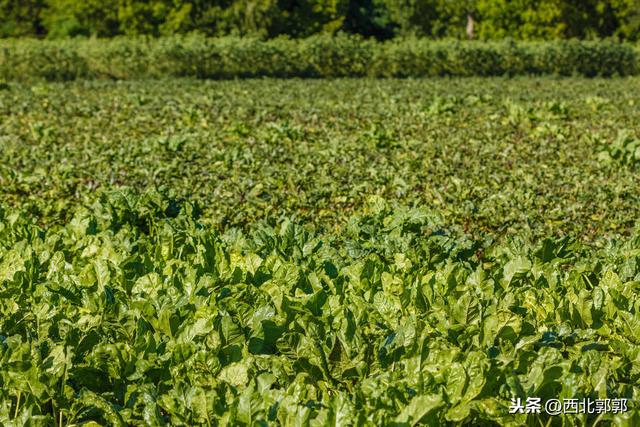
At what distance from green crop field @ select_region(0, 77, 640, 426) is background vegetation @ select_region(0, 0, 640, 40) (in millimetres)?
26412

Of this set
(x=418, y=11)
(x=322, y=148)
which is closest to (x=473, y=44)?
(x=418, y=11)

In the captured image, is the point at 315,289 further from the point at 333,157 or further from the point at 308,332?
the point at 333,157

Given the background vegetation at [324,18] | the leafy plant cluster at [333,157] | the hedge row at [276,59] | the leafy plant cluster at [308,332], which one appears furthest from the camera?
the background vegetation at [324,18]

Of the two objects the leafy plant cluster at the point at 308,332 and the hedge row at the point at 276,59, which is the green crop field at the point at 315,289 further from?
the hedge row at the point at 276,59

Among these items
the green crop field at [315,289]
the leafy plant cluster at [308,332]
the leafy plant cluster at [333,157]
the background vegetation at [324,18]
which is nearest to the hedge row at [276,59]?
the background vegetation at [324,18]

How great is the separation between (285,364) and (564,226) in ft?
12.1

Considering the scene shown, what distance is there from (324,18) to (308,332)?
37.7 meters

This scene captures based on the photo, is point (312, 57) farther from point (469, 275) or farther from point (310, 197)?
point (469, 275)

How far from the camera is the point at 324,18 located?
129 ft

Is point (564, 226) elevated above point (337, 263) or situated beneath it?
situated beneath

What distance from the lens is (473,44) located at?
27.8m

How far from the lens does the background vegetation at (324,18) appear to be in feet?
117

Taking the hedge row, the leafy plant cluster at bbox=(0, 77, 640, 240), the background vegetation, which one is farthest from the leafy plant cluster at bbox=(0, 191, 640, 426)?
the background vegetation

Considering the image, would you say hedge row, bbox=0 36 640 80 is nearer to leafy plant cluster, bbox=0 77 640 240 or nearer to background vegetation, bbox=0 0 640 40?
background vegetation, bbox=0 0 640 40
